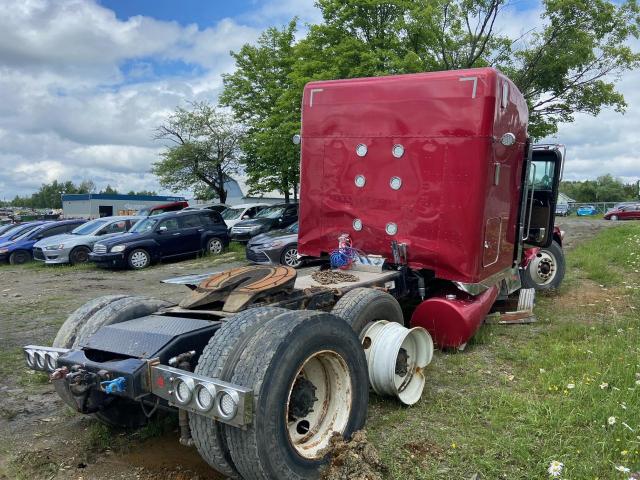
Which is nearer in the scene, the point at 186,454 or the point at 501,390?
the point at 186,454

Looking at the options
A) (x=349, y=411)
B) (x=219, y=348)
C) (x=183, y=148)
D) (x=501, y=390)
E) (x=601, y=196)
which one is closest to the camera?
(x=219, y=348)

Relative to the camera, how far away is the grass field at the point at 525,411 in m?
3.30

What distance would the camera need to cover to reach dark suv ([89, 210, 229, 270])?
49.9ft

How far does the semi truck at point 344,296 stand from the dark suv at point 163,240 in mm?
10149

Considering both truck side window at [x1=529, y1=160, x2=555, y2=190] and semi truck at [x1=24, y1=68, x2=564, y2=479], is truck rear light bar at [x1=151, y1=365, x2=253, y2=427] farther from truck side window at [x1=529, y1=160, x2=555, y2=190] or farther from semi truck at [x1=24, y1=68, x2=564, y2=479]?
truck side window at [x1=529, y1=160, x2=555, y2=190]

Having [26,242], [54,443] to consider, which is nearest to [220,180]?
[26,242]

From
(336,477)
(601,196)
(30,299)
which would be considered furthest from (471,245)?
(601,196)

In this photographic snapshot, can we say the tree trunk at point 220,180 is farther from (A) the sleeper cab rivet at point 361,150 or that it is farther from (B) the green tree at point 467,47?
(A) the sleeper cab rivet at point 361,150

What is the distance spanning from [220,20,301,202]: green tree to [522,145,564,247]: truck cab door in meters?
15.5

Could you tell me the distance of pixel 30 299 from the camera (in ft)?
33.7

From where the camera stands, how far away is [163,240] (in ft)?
53.3

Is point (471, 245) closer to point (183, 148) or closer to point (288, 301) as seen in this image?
point (288, 301)

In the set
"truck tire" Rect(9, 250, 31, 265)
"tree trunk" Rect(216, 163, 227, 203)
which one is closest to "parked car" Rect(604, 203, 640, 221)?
"tree trunk" Rect(216, 163, 227, 203)

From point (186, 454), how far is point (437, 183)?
3.52 meters
